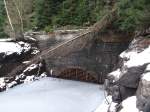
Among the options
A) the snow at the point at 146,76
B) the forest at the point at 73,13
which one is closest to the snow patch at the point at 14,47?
the forest at the point at 73,13

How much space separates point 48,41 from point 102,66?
396 cm

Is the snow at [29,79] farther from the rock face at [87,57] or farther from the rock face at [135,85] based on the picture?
the rock face at [135,85]

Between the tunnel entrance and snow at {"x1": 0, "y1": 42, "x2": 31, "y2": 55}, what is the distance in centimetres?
252

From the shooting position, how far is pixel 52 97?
13.4m

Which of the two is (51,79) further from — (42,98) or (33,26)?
(33,26)

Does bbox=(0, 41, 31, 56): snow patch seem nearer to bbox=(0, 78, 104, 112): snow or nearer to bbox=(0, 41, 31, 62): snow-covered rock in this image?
bbox=(0, 41, 31, 62): snow-covered rock

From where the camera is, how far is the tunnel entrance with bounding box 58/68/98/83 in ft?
50.5

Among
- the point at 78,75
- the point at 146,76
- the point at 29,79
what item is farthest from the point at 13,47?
the point at 146,76

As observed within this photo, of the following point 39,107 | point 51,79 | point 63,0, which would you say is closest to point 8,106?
point 39,107

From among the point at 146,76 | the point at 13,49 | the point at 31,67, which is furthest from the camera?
the point at 13,49

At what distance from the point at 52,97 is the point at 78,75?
296 cm

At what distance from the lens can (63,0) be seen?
20016 mm

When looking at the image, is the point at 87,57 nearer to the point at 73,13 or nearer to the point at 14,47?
the point at 14,47

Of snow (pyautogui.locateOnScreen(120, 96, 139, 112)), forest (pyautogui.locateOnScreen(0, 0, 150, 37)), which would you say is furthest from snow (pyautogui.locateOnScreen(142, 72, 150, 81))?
forest (pyautogui.locateOnScreen(0, 0, 150, 37))
